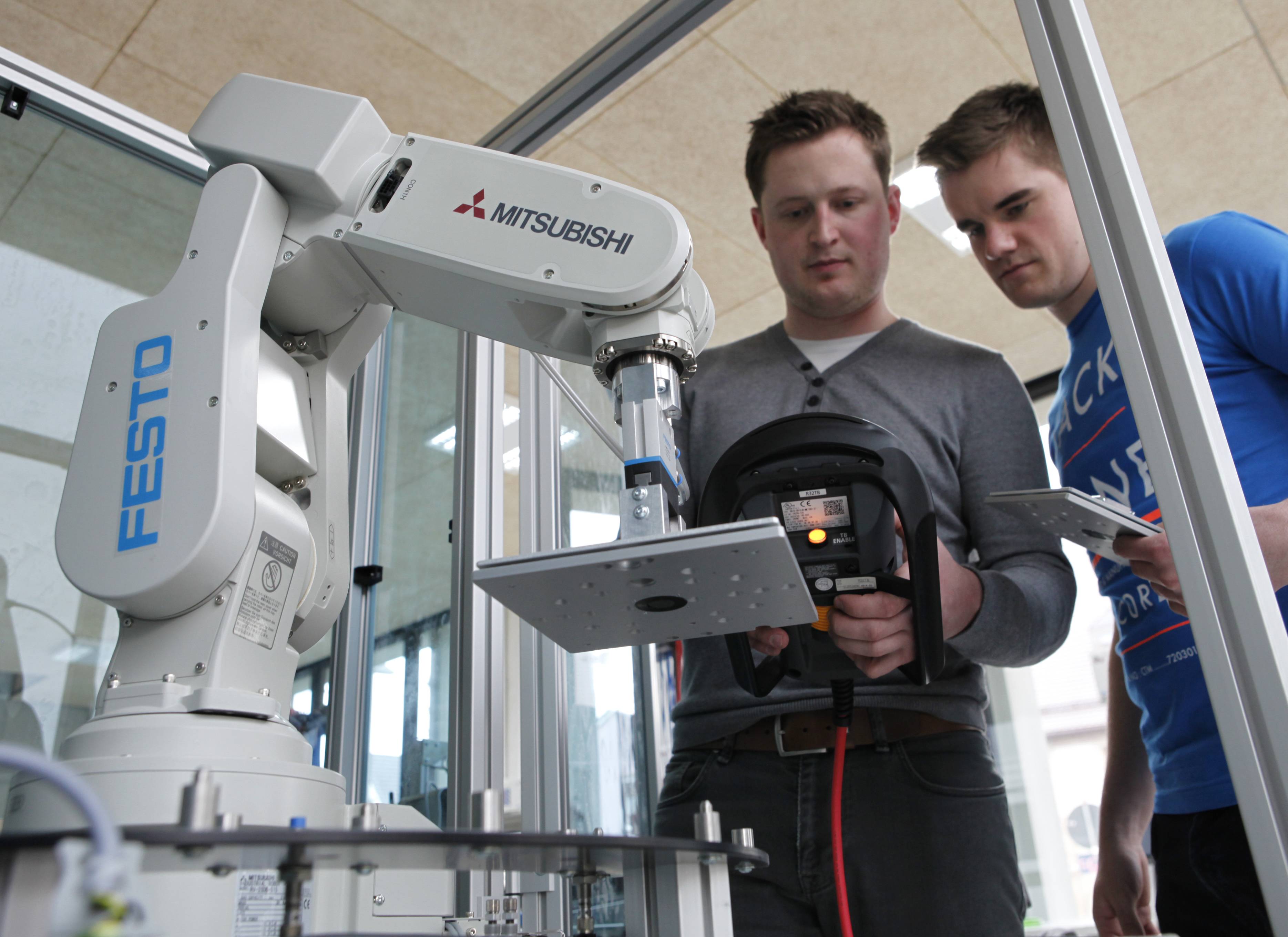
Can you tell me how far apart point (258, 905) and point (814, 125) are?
4.04 feet

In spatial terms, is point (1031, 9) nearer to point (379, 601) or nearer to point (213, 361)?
point (213, 361)

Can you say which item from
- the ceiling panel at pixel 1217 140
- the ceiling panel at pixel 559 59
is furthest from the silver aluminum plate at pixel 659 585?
the ceiling panel at pixel 559 59

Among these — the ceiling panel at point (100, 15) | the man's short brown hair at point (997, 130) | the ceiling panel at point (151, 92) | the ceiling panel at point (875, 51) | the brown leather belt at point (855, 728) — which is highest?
the ceiling panel at point (151, 92)

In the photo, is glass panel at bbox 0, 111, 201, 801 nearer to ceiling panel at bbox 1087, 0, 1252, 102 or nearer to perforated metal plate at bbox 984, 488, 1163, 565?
perforated metal plate at bbox 984, 488, 1163, 565

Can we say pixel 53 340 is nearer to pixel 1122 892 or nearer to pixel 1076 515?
pixel 1076 515

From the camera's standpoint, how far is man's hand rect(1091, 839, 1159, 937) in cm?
126

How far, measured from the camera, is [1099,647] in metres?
4.34

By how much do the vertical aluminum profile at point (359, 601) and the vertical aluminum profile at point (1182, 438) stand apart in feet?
3.91

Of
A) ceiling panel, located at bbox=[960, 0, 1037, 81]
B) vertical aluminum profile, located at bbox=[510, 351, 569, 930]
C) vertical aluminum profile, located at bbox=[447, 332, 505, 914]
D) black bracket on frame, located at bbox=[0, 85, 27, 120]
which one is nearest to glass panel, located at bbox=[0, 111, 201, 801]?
black bracket on frame, located at bbox=[0, 85, 27, 120]

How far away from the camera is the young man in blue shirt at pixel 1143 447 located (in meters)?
1.01

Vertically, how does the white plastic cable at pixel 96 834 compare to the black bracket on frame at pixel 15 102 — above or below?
below

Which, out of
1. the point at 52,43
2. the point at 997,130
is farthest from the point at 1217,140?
the point at 52,43

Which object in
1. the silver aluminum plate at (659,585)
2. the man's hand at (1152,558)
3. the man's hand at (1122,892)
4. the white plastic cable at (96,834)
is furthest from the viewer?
the man's hand at (1122,892)

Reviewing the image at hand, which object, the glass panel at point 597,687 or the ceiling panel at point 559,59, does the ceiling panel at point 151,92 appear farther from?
the glass panel at point 597,687
